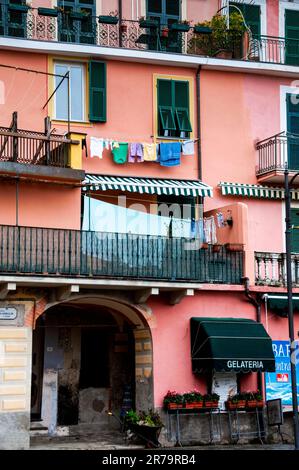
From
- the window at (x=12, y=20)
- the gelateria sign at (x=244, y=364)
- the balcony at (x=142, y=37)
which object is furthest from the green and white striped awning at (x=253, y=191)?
the window at (x=12, y=20)

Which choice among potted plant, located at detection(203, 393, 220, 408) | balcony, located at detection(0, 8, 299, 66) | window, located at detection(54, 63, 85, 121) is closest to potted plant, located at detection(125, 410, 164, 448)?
potted plant, located at detection(203, 393, 220, 408)

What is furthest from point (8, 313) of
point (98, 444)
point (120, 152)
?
point (120, 152)

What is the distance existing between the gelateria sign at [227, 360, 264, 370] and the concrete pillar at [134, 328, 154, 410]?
84.7 inches

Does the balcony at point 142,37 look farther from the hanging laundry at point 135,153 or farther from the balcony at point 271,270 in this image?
the balcony at point 271,270

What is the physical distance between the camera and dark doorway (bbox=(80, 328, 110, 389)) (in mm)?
30453

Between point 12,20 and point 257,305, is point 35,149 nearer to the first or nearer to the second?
point 12,20

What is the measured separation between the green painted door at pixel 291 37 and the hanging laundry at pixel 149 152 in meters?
5.84

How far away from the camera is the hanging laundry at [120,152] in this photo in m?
30.1

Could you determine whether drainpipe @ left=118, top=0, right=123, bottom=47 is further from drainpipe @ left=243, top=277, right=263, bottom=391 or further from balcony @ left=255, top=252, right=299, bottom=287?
drainpipe @ left=243, top=277, right=263, bottom=391

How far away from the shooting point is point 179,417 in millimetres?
27797

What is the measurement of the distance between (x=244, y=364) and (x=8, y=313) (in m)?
6.46

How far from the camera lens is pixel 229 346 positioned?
28.0m
